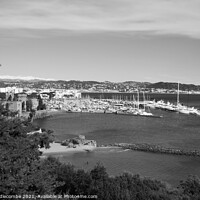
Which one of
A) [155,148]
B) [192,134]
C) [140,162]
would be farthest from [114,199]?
[192,134]

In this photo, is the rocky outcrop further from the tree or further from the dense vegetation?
the tree

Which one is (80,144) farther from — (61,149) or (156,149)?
(156,149)

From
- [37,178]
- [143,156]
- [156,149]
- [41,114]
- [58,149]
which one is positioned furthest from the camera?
[41,114]

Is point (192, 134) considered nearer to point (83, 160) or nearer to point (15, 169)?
point (83, 160)

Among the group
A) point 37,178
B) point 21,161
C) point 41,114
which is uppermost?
point 21,161

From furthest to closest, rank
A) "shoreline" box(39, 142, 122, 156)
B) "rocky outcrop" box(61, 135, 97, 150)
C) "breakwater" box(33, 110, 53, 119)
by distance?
"breakwater" box(33, 110, 53, 119), "rocky outcrop" box(61, 135, 97, 150), "shoreline" box(39, 142, 122, 156)

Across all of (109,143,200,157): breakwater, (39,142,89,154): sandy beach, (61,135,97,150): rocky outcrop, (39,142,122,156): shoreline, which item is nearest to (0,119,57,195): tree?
(39,142,122,156): shoreline

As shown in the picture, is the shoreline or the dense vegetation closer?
the dense vegetation

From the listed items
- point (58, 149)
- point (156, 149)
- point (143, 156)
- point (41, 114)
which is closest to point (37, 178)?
point (143, 156)

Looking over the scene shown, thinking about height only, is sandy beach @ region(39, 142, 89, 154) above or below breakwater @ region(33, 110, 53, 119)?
above
